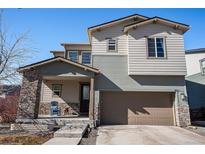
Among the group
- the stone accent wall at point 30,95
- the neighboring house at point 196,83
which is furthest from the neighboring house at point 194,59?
the stone accent wall at point 30,95

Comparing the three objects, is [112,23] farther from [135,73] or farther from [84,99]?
[84,99]

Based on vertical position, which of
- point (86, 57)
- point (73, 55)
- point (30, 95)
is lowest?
point (30, 95)

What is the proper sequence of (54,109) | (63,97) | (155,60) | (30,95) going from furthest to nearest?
(63,97) → (54,109) → (155,60) → (30,95)

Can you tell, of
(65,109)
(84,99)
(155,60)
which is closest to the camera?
(155,60)

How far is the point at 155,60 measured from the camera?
11.5 metres

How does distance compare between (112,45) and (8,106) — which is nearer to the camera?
(112,45)

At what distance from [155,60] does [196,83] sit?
725cm

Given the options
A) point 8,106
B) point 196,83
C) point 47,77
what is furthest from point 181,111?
point 8,106

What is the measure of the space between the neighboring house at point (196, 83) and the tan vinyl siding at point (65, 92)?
10.5 metres

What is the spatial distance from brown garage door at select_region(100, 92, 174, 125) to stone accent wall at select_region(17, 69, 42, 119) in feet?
14.0

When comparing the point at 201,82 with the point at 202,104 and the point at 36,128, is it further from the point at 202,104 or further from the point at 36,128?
the point at 36,128

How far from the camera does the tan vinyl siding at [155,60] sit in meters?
11.4

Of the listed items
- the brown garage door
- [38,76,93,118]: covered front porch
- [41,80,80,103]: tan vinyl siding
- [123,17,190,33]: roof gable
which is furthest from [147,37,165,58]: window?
[41,80,80,103]: tan vinyl siding

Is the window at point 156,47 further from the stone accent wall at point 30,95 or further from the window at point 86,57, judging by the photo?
the stone accent wall at point 30,95
